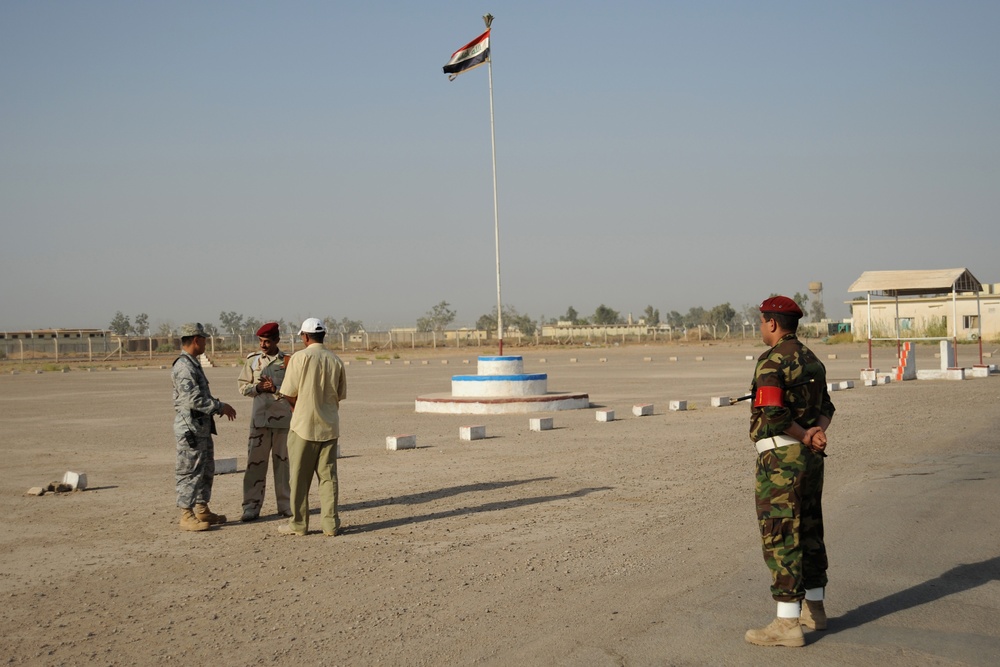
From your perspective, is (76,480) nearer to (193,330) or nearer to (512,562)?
(193,330)

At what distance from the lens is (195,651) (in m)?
5.46

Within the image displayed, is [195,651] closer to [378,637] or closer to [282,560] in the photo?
[378,637]

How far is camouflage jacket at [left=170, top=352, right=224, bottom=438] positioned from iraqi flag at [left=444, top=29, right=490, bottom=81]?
1862 centimetres

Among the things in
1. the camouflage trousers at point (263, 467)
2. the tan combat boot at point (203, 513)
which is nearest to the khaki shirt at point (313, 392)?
the camouflage trousers at point (263, 467)

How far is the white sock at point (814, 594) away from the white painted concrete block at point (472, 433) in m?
10.9

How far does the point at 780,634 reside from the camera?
5277mm

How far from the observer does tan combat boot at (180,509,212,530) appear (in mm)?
8773

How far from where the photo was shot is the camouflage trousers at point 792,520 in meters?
5.34

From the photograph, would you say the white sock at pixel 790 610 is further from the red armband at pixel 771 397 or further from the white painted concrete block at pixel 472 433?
the white painted concrete block at pixel 472 433

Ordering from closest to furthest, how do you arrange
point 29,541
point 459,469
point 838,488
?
1. point 29,541
2. point 838,488
3. point 459,469

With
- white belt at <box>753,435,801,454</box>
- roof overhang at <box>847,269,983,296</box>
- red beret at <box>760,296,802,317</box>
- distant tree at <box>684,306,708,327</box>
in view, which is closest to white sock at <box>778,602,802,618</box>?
white belt at <box>753,435,801,454</box>

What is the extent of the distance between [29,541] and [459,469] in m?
5.38

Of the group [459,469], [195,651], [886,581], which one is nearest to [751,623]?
[886,581]

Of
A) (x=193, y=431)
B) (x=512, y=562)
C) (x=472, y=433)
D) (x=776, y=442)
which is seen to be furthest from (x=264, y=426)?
(x=472, y=433)
